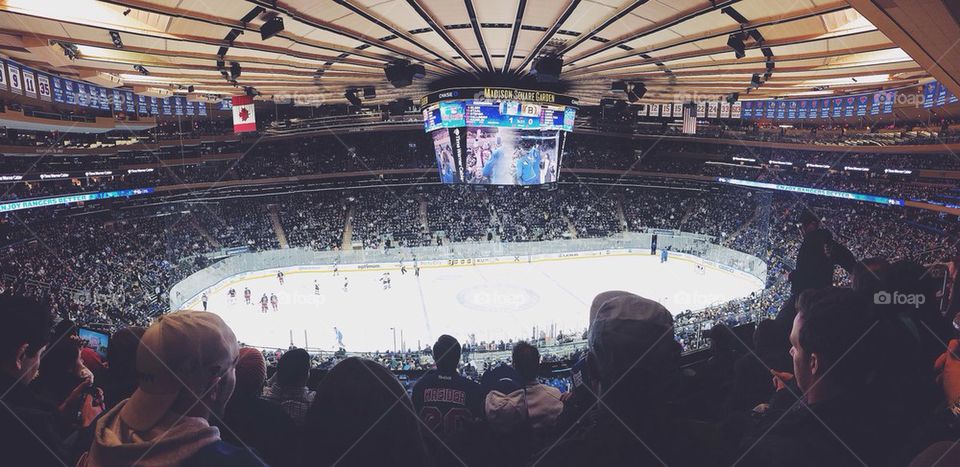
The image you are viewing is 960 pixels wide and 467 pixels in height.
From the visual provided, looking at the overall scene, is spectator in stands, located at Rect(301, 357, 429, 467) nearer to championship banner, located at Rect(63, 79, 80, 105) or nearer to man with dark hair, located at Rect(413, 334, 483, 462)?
man with dark hair, located at Rect(413, 334, 483, 462)

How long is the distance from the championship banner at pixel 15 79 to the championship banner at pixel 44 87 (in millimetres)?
1367

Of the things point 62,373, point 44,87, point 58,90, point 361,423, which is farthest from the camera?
point 58,90

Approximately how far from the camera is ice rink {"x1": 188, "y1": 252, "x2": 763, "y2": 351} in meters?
18.4

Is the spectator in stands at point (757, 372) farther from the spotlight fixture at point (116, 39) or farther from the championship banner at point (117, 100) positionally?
the championship banner at point (117, 100)

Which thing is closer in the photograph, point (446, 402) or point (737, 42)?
point (446, 402)

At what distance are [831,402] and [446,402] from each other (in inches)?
90.0

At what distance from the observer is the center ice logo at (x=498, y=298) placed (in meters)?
21.4

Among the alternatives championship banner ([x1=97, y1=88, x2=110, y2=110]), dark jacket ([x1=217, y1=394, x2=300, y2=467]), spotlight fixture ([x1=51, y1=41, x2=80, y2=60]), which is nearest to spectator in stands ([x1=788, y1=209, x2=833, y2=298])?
dark jacket ([x1=217, y1=394, x2=300, y2=467])

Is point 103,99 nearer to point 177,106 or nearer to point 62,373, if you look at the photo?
point 177,106

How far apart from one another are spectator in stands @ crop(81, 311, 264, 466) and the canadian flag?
14.9 metres

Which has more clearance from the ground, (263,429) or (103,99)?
(103,99)

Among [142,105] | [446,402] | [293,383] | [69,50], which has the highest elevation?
[142,105]

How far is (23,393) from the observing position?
8.96 feet

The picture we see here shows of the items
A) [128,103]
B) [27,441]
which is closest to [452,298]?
[128,103]
